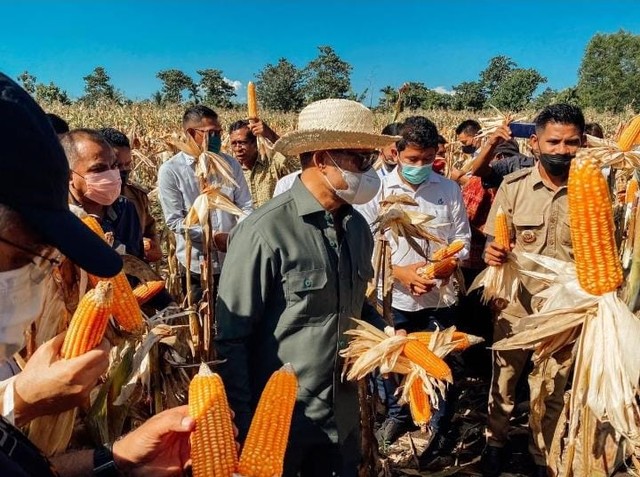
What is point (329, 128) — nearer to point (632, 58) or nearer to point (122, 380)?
point (122, 380)

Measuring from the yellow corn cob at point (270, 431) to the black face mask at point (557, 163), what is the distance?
2.56 metres

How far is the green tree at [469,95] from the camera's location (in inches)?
1769

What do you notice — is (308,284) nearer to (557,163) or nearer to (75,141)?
(75,141)

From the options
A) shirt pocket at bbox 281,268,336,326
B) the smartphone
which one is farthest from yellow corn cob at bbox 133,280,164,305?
the smartphone

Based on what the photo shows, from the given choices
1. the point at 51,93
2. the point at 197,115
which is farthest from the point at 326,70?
the point at 197,115

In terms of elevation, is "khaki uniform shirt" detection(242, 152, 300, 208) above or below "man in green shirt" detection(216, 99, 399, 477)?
above

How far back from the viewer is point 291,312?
2.37 metres

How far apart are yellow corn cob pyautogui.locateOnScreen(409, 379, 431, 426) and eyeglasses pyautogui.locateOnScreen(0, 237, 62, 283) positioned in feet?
6.38

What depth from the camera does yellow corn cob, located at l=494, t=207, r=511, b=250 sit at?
3.46m

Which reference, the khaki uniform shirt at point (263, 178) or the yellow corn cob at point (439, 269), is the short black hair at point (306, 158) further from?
the khaki uniform shirt at point (263, 178)

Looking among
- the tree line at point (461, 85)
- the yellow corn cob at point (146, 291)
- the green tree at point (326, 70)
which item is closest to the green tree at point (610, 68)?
the tree line at point (461, 85)

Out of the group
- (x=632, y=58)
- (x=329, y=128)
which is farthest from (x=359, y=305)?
(x=632, y=58)

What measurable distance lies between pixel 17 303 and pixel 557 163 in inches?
132

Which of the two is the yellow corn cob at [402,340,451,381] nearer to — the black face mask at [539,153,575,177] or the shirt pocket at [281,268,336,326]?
the shirt pocket at [281,268,336,326]
